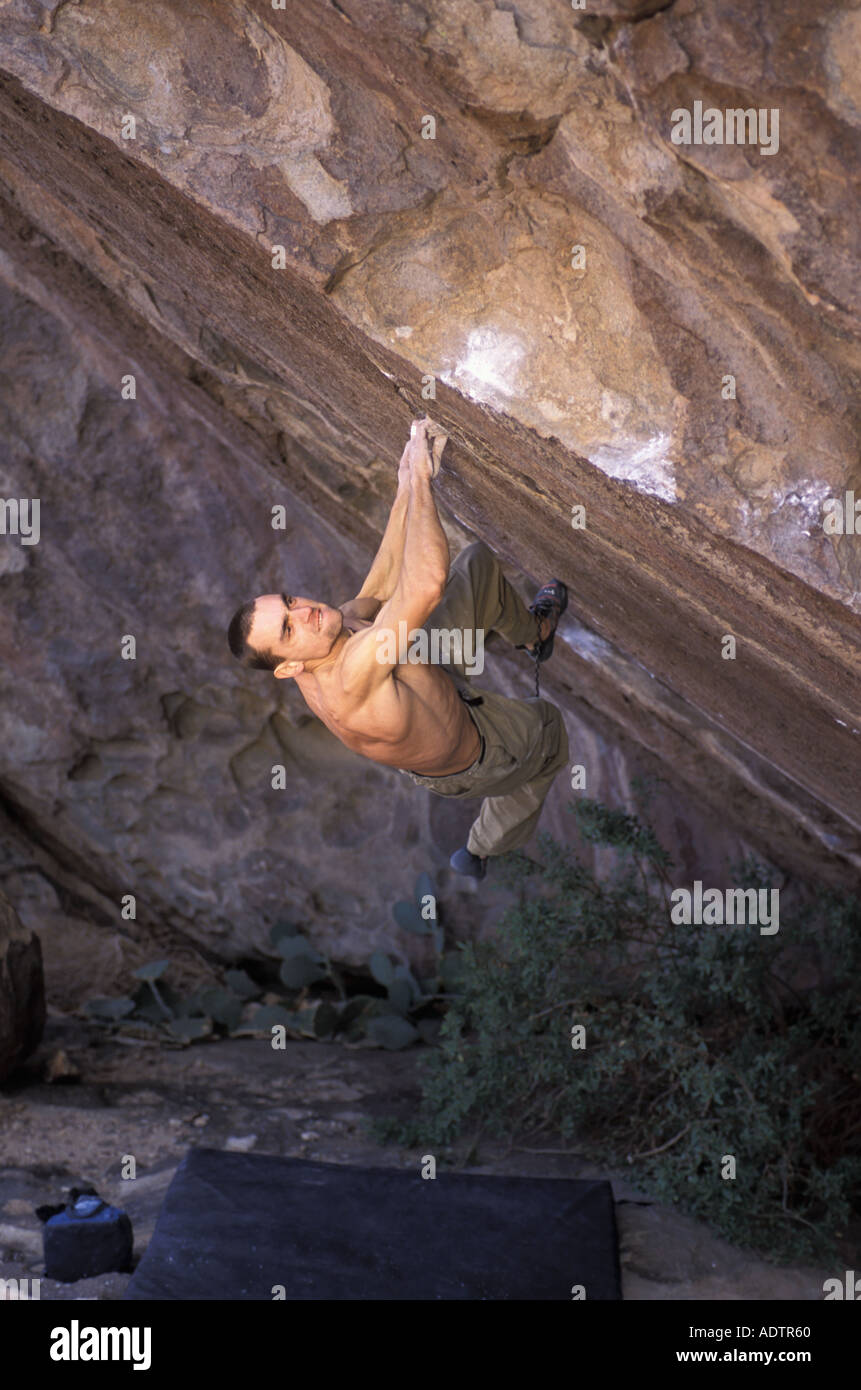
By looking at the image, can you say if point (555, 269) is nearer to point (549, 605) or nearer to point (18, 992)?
point (549, 605)

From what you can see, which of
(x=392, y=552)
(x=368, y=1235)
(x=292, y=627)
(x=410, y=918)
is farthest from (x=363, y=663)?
(x=410, y=918)

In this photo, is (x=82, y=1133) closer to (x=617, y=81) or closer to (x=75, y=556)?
(x=75, y=556)

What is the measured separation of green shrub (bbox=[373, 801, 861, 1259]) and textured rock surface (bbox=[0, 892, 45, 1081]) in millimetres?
1654

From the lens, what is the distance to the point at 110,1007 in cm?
597

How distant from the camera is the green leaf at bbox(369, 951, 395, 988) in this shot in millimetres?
5988

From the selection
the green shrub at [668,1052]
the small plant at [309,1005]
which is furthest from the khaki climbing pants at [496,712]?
the small plant at [309,1005]

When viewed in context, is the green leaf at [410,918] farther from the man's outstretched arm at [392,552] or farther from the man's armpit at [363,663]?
the man's armpit at [363,663]

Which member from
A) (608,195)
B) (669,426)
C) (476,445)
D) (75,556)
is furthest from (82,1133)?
(608,195)

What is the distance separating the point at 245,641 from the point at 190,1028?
3.49m

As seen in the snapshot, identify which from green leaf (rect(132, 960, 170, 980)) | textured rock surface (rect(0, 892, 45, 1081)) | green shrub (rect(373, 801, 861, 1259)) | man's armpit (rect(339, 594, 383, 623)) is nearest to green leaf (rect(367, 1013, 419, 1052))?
green shrub (rect(373, 801, 861, 1259))

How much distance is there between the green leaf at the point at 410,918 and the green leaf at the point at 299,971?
56 cm

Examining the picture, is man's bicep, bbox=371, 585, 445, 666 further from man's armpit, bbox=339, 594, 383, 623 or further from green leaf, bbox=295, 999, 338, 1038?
green leaf, bbox=295, 999, 338, 1038

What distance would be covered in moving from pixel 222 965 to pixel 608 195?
534 centimetres

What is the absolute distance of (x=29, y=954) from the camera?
532 cm
